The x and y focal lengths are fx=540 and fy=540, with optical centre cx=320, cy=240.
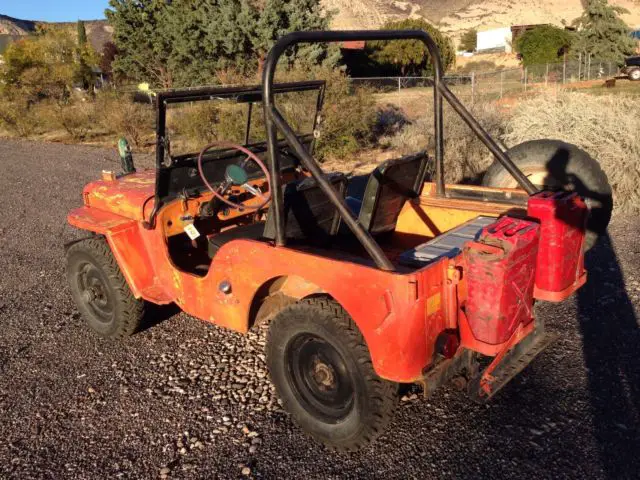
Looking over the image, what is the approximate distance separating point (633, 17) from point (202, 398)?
89832mm

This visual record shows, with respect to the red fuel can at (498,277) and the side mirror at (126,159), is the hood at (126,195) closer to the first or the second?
the side mirror at (126,159)

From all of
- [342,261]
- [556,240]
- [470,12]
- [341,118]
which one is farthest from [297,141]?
[470,12]

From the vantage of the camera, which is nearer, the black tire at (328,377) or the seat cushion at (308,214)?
the black tire at (328,377)

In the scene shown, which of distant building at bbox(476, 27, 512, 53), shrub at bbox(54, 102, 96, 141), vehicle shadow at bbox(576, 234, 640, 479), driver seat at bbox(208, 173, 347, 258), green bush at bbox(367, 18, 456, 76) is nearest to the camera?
vehicle shadow at bbox(576, 234, 640, 479)

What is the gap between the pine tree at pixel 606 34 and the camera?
33.2m

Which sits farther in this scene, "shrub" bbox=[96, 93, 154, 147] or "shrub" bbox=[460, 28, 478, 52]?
"shrub" bbox=[460, 28, 478, 52]

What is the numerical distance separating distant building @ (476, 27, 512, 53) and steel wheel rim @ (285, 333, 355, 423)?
6406 cm

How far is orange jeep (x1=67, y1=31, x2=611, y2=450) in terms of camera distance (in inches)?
99.5

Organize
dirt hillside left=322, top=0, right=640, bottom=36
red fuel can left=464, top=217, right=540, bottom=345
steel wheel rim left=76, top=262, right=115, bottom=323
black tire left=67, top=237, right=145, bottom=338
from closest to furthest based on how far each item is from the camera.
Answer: red fuel can left=464, top=217, right=540, bottom=345, black tire left=67, top=237, right=145, bottom=338, steel wheel rim left=76, top=262, right=115, bottom=323, dirt hillside left=322, top=0, right=640, bottom=36

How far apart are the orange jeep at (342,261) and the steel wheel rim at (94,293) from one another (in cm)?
1

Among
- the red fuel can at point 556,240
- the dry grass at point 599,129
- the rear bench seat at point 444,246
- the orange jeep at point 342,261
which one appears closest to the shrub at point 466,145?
the dry grass at point 599,129

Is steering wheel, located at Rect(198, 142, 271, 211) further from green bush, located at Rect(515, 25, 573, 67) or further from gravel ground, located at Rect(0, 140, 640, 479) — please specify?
green bush, located at Rect(515, 25, 573, 67)

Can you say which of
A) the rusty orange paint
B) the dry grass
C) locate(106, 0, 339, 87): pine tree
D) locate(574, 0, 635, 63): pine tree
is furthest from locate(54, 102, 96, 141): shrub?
locate(574, 0, 635, 63): pine tree

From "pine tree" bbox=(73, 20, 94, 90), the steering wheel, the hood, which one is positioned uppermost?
"pine tree" bbox=(73, 20, 94, 90)
